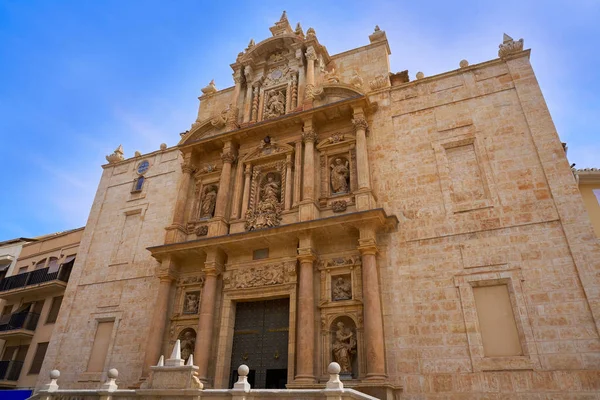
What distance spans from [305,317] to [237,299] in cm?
287

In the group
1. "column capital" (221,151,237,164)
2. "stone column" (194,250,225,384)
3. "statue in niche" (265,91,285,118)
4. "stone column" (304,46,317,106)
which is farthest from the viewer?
"statue in niche" (265,91,285,118)

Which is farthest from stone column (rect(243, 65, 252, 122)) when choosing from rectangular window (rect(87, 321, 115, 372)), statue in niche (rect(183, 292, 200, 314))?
rectangular window (rect(87, 321, 115, 372))

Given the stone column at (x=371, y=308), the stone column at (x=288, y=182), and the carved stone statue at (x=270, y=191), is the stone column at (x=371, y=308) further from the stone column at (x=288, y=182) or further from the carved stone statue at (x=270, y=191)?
the carved stone statue at (x=270, y=191)

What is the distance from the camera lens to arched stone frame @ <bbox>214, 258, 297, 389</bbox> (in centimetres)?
1240

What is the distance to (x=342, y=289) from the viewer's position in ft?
41.1

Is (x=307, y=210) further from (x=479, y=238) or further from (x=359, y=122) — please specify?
(x=479, y=238)

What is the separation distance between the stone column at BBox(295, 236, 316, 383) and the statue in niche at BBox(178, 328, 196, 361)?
4.01m

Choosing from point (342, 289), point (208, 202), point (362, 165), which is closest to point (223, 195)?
point (208, 202)

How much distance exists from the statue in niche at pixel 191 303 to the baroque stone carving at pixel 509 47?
13099 mm

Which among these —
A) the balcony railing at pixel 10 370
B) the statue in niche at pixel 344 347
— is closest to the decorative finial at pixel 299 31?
the statue in niche at pixel 344 347

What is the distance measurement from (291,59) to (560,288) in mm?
13200

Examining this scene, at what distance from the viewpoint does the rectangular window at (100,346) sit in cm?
1510

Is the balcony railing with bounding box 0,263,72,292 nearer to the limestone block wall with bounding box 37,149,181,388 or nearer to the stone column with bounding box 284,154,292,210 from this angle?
the limestone block wall with bounding box 37,149,181,388

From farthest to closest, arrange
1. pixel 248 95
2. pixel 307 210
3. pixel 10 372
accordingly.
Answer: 1. pixel 10 372
2. pixel 248 95
3. pixel 307 210
